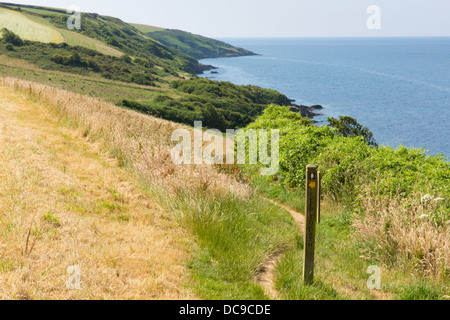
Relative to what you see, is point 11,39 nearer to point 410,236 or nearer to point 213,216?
point 213,216

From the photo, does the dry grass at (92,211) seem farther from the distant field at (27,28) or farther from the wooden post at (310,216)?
the distant field at (27,28)

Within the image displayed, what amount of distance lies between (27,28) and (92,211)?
120518mm

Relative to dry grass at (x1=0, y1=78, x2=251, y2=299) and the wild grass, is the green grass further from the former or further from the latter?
dry grass at (x1=0, y1=78, x2=251, y2=299)

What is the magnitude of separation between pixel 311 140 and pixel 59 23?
139 metres

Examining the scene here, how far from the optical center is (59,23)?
127m

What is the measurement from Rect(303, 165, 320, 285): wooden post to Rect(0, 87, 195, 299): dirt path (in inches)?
59.2

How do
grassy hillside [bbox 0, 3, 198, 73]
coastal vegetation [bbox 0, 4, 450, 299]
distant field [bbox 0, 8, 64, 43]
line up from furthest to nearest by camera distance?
grassy hillside [bbox 0, 3, 198, 73] < distant field [bbox 0, 8, 64, 43] < coastal vegetation [bbox 0, 4, 450, 299]

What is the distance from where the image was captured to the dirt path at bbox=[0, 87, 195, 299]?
161 inches

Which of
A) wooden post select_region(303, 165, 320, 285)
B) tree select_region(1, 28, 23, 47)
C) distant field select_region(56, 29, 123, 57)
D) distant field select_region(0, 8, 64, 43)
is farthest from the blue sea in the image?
tree select_region(1, 28, 23, 47)

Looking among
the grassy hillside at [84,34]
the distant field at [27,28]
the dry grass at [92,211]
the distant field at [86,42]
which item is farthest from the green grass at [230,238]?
the distant field at [86,42]

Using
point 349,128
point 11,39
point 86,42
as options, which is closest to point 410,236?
point 349,128

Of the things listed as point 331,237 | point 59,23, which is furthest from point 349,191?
point 59,23

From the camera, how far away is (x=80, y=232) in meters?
5.16
